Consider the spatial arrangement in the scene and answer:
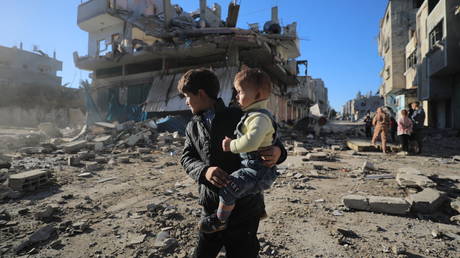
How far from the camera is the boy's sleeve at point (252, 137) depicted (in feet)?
3.65

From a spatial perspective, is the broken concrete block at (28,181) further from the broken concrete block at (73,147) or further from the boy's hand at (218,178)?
the boy's hand at (218,178)

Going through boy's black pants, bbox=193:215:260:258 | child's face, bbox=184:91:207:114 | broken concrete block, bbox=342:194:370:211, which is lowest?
broken concrete block, bbox=342:194:370:211

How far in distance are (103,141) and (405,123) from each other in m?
10.7

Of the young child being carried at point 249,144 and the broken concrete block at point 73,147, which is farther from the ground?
the young child being carried at point 249,144

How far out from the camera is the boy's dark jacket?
1229mm

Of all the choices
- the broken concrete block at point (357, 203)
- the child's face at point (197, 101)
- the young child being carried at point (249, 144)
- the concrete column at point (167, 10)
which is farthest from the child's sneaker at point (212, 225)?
the concrete column at point (167, 10)

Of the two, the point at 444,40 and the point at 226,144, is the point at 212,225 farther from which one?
the point at 444,40

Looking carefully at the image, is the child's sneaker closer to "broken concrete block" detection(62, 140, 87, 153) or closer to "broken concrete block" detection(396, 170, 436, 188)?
"broken concrete block" detection(396, 170, 436, 188)

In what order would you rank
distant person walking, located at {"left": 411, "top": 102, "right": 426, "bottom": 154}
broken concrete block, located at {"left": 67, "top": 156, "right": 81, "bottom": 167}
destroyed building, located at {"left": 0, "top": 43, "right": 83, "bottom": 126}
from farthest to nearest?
destroyed building, located at {"left": 0, "top": 43, "right": 83, "bottom": 126} → distant person walking, located at {"left": 411, "top": 102, "right": 426, "bottom": 154} → broken concrete block, located at {"left": 67, "top": 156, "right": 81, "bottom": 167}

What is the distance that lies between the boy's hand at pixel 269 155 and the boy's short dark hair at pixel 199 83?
43 cm

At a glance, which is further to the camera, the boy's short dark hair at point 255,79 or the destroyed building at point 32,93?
the destroyed building at point 32,93

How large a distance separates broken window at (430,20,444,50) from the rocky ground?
14.8 m

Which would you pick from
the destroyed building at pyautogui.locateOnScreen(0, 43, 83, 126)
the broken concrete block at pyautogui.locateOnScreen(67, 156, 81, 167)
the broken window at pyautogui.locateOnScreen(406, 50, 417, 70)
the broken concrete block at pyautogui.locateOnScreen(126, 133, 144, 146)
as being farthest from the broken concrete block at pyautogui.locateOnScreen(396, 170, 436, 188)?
the destroyed building at pyautogui.locateOnScreen(0, 43, 83, 126)

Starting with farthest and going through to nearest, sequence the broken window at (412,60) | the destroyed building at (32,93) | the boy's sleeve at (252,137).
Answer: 1. the destroyed building at (32,93)
2. the broken window at (412,60)
3. the boy's sleeve at (252,137)
